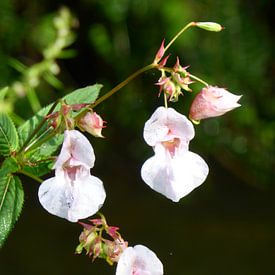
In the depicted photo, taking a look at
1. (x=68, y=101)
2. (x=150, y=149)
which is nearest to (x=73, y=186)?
(x=68, y=101)

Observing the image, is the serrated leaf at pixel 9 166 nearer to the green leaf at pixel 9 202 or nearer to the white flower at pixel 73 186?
the green leaf at pixel 9 202

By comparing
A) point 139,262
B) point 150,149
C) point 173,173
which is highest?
point 150,149

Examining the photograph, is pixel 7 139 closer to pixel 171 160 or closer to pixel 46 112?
pixel 46 112

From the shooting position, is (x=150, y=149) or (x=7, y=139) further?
(x=150, y=149)

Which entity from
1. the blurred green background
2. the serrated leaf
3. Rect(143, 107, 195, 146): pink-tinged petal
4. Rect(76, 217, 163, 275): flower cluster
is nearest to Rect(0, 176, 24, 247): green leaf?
the serrated leaf

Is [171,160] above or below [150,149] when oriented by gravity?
below

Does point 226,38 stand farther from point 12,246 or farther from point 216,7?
point 12,246

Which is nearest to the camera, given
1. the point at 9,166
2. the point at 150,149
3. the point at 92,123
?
the point at 92,123

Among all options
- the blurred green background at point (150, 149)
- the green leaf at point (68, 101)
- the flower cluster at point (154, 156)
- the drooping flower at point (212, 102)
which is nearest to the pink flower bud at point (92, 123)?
the flower cluster at point (154, 156)

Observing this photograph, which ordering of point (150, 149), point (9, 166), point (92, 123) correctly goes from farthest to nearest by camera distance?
1. point (150, 149)
2. point (9, 166)
3. point (92, 123)
